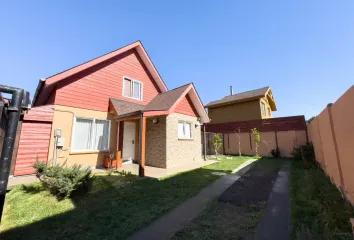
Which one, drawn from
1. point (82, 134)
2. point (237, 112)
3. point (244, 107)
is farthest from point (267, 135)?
point (82, 134)

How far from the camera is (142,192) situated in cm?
523

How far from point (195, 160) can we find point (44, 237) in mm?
9376

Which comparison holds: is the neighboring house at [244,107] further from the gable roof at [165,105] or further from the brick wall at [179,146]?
the brick wall at [179,146]

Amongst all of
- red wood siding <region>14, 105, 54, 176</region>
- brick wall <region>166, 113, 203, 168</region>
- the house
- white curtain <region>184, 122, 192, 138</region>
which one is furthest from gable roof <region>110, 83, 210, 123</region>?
red wood siding <region>14, 105, 54, 176</region>

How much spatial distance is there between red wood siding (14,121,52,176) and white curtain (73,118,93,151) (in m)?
1.16

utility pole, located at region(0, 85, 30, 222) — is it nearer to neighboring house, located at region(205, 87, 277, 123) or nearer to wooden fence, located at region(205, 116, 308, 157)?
wooden fence, located at region(205, 116, 308, 157)

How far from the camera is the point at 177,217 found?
12.0 feet

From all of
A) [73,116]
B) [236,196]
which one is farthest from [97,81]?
[236,196]

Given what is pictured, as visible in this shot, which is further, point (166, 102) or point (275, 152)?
point (275, 152)

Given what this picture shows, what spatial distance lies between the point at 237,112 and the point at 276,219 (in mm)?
18972

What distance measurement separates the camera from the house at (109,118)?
755 cm

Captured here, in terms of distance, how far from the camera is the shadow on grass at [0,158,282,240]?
310 cm

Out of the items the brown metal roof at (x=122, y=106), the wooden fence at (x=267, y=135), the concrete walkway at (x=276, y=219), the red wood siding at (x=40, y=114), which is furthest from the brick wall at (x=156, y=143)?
the wooden fence at (x=267, y=135)

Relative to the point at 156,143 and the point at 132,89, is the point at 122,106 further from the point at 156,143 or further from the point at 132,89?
the point at 156,143
